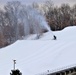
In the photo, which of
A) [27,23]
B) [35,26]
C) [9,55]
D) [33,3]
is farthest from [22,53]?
[33,3]

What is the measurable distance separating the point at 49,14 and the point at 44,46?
3035 centimetres

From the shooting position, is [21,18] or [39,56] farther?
[21,18]

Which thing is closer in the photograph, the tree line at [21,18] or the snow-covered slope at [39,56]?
the snow-covered slope at [39,56]

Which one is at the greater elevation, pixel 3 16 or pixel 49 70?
pixel 3 16

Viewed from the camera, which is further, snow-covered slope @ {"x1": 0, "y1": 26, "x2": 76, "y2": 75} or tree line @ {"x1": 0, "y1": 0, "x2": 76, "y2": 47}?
tree line @ {"x1": 0, "y1": 0, "x2": 76, "y2": 47}

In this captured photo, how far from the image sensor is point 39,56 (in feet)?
51.2

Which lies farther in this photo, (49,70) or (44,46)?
(44,46)

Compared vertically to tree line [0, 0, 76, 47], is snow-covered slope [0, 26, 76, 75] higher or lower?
lower

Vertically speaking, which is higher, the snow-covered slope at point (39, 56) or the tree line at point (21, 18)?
the tree line at point (21, 18)

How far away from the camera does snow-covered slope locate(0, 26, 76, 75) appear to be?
13773 mm

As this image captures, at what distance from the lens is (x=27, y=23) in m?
43.1

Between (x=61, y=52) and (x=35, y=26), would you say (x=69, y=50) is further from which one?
(x=35, y=26)

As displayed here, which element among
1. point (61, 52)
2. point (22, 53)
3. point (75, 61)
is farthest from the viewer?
point (22, 53)

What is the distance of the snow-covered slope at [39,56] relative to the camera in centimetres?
1377
